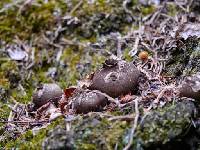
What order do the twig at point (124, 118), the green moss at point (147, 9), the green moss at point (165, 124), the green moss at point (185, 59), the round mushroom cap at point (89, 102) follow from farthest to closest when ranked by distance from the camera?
the green moss at point (147, 9) < the green moss at point (185, 59) < the round mushroom cap at point (89, 102) < the twig at point (124, 118) < the green moss at point (165, 124)

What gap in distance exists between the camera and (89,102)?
231 centimetres

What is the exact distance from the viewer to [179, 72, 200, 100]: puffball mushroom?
2.13 metres

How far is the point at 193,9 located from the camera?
368cm

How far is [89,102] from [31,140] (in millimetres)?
401

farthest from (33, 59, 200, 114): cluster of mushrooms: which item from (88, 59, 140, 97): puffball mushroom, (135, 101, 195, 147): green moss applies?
(135, 101, 195, 147): green moss

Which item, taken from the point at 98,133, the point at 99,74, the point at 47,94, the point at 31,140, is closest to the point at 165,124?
the point at 98,133

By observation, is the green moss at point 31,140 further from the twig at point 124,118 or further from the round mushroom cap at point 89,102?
the twig at point 124,118

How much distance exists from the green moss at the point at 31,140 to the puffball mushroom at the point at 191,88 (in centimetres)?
69

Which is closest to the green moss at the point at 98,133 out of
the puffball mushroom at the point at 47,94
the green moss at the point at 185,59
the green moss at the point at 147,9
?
the puffball mushroom at the point at 47,94

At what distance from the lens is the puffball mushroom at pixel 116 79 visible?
242 centimetres

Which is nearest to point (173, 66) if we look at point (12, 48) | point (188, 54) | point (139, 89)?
point (188, 54)

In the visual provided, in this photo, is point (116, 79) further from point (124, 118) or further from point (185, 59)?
point (185, 59)

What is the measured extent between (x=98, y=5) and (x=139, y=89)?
1632mm

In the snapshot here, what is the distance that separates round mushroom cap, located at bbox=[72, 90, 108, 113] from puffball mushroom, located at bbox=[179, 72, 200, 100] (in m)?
0.47
